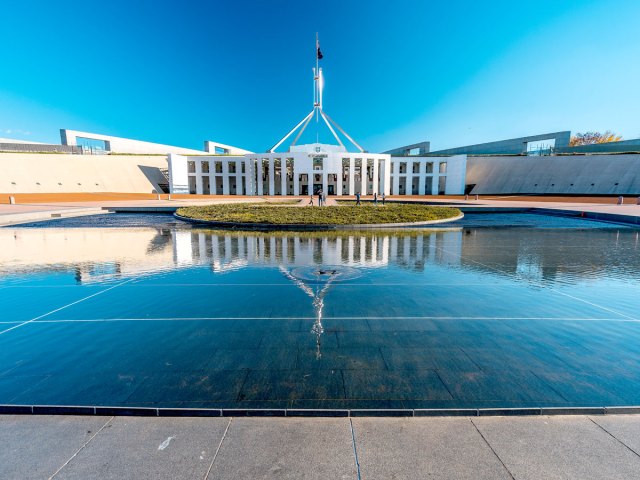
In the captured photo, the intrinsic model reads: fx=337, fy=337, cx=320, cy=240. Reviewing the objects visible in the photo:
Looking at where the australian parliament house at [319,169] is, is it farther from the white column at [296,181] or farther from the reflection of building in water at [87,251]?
the reflection of building in water at [87,251]

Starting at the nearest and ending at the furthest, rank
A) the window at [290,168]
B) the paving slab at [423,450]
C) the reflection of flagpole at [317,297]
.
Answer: the paving slab at [423,450], the reflection of flagpole at [317,297], the window at [290,168]

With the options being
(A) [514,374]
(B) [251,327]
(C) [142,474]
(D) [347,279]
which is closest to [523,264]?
(D) [347,279]

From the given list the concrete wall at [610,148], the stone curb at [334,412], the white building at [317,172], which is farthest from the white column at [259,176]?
the stone curb at [334,412]

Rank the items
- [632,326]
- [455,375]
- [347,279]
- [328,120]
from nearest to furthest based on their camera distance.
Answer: [455,375]
[632,326]
[347,279]
[328,120]

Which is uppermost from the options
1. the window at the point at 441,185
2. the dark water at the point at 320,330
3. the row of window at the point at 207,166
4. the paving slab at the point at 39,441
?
the row of window at the point at 207,166

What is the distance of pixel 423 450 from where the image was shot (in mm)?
2326

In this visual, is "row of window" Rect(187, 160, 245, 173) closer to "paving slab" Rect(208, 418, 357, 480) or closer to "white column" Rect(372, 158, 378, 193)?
"white column" Rect(372, 158, 378, 193)

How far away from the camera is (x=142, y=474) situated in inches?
83.3

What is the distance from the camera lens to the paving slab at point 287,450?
2125mm

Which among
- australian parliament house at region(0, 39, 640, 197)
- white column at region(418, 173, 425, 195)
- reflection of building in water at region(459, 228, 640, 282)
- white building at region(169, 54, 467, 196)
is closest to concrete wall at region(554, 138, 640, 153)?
australian parliament house at region(0, 39, 640, 197)

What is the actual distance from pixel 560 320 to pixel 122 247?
36.0ft

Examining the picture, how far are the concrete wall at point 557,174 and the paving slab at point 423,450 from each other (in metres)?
55.2

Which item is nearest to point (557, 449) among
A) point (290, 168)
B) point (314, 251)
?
point (314, 251)

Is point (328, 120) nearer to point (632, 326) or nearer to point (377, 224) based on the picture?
point (377, 224)
